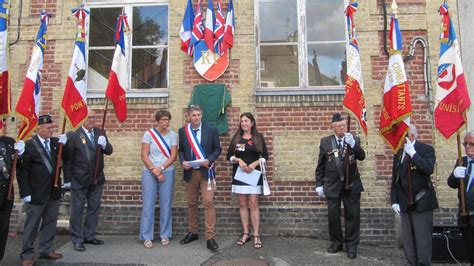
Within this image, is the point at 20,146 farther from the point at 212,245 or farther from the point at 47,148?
the point at 212,245

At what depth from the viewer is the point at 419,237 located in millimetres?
5066

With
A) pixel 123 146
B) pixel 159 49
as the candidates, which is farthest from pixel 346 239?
pixel 159 49

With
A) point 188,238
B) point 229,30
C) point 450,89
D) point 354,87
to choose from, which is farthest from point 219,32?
point 450,89

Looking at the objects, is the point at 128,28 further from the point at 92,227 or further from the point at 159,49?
the point at 92,227

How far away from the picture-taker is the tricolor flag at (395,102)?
16.9 feet

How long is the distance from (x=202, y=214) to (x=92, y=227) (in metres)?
1.74

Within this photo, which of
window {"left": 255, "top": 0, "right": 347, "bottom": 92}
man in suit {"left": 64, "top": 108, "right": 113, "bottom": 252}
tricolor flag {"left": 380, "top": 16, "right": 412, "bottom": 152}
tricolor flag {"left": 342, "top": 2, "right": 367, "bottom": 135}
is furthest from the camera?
window {"left": 255, "top": 0, "right": 347, "bottom": 92}

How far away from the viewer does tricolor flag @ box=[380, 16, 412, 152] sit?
516 centimetres

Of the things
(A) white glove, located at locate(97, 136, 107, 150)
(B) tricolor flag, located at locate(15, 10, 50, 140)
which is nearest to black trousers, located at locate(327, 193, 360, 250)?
(A) white glove, located at locate(97, 136, 107, 150)

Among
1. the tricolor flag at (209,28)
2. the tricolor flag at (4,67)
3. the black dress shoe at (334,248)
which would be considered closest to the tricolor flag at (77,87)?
the tricolor flag at (4,67)

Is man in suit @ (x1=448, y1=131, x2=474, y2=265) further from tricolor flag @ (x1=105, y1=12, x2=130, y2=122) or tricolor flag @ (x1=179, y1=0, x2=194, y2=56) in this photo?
tricolor flag @ (x1=105, y1=12, x2=130, y2=122)

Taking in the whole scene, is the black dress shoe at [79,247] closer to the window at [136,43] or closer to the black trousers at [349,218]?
the window at [136,43]

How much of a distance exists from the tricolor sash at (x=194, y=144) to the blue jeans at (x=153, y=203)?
0.55 m

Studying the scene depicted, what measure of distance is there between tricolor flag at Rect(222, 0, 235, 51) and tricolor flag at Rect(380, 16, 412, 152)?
2721mm
